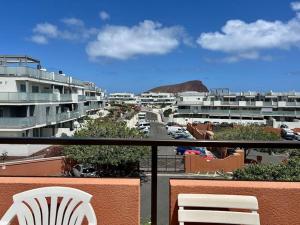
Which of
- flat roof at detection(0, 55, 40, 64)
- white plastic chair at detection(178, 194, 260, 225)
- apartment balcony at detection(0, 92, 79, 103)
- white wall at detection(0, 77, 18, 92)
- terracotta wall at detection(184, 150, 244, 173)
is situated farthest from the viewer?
white wall at detection(0, 77, 18, 92)

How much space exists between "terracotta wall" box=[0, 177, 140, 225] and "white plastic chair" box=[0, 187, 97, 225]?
0.33 meters

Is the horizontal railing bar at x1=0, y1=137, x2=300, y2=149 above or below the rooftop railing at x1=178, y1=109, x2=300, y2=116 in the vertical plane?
below

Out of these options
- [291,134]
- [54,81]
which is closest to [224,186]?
[54,81]

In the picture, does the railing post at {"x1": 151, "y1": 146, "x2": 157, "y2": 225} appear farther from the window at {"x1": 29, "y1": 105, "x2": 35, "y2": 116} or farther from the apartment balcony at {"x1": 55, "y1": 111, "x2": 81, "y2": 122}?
the apartment balcony at {"x1": 55, "y1": 111, "x2": 81, "y2": 122}

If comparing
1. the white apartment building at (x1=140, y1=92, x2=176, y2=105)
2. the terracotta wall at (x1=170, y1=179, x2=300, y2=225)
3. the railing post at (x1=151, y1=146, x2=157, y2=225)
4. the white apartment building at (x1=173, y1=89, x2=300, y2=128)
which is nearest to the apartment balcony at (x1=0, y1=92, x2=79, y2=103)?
the railing post at (x1=151, y1=146, x2=157, y2=225)

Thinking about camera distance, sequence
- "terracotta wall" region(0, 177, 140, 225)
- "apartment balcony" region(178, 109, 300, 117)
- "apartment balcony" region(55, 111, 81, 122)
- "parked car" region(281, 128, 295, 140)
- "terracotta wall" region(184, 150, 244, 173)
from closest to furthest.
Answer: "terracotta wall" region(0, 177, 140, 225), "terracotta wall" region(184, 150, 244, 173), "apartment balcony" region(55, 111, 81, 122), "parked car" region(281, 128, 295, 140), "apartment balcony" region(178, 109, 300, 117)

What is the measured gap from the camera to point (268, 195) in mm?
3035

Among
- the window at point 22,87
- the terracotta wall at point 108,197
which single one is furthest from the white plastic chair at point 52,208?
the window at point 22,87

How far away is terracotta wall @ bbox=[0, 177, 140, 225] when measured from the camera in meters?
3.07

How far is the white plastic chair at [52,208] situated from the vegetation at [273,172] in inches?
57.2

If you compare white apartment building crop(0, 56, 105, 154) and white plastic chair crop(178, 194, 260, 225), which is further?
white apartment building crop(0, 56, 105, 154)

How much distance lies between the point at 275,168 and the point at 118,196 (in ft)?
22.3

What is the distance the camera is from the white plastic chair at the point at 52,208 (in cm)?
270

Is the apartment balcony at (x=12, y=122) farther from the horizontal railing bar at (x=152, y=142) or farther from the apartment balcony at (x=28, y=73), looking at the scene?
the horizontal railing bar at (x=152, y=142)
